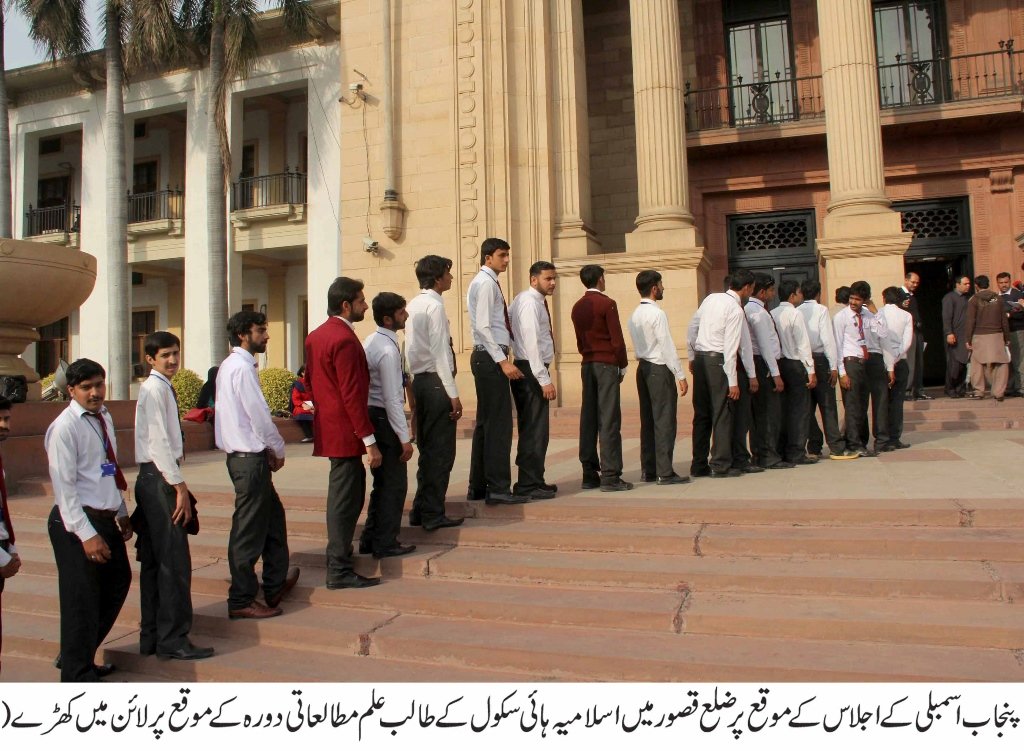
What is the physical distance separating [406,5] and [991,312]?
431 inches

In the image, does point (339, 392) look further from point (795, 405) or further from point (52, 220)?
point (52, 220)

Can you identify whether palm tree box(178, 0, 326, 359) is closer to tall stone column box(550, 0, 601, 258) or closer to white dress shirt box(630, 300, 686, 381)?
tall stone column box(550, 0, 601, 258)

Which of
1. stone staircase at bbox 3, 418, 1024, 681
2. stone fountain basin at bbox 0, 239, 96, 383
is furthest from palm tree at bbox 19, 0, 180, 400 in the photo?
stone staircase at bbox 3, 418, 1024, 681

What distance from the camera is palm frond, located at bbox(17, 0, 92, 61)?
20578mm

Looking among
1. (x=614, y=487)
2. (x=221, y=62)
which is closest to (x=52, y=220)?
(x=221, y=62)

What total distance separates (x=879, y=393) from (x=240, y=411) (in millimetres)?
6520

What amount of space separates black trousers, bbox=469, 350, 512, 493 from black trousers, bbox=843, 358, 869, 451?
153 inches

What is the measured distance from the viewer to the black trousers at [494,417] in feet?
19.7

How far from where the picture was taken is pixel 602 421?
6.52 metres

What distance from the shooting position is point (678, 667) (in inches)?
146

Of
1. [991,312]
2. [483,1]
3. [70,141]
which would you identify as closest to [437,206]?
[483,1]

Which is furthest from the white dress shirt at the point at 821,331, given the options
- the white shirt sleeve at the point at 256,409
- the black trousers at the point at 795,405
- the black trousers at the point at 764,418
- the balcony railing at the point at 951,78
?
the balcony railing at the point at 951,78

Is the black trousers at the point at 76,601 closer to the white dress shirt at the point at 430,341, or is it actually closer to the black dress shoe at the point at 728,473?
the white dress shirt at the point at 430,341

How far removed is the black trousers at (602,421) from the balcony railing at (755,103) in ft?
37.5
